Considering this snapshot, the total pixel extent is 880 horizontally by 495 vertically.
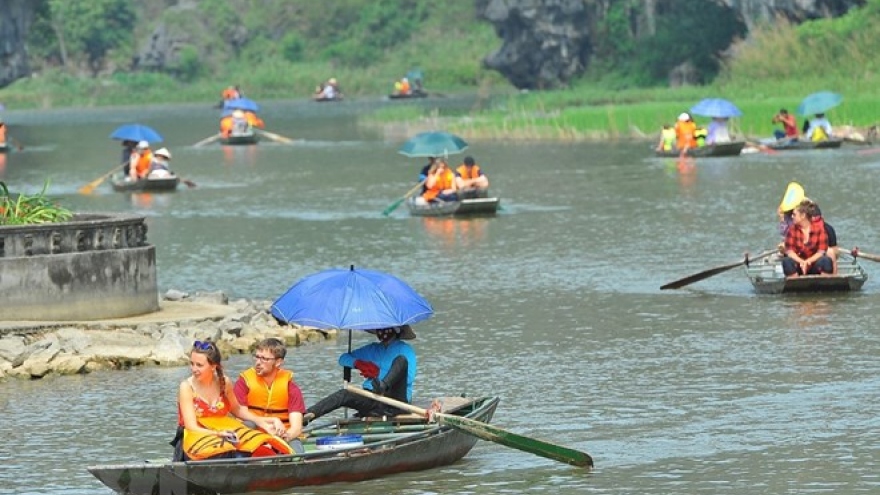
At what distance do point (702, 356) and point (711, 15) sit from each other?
66727 millimetres

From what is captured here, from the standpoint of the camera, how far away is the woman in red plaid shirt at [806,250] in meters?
25.1

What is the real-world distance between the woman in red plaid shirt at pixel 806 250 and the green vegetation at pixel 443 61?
31.0m

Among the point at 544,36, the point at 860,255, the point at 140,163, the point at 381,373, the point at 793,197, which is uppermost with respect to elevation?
the point at 544,36

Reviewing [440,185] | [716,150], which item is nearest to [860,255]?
[440,185]

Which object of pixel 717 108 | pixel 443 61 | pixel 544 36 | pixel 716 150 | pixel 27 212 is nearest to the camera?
pixel 27 212

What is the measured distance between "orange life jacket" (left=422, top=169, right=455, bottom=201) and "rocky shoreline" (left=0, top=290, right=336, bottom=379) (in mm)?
15655

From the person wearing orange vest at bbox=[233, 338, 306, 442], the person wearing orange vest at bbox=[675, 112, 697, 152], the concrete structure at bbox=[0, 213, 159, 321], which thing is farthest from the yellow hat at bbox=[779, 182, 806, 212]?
the person wearing orange vest at bbox=[675, 112, 697, 152]

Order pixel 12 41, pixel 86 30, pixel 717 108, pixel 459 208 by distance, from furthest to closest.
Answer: pixel 86 30, pixel 12 41, pixel 717 108, pixel 459 208

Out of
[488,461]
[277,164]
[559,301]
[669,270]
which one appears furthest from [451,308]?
[277,164]

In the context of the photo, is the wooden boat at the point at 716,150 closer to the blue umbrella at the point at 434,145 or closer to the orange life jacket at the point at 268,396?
the blue umbrella at the point at 434,145

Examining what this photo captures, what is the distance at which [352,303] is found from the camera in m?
16.5

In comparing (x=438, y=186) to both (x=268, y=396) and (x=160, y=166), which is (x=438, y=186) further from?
(x=268, y=396)

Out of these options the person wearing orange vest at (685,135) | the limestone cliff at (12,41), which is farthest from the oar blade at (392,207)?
the limestone cliff at (12,41)

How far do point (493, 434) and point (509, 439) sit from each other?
13 centimetres
